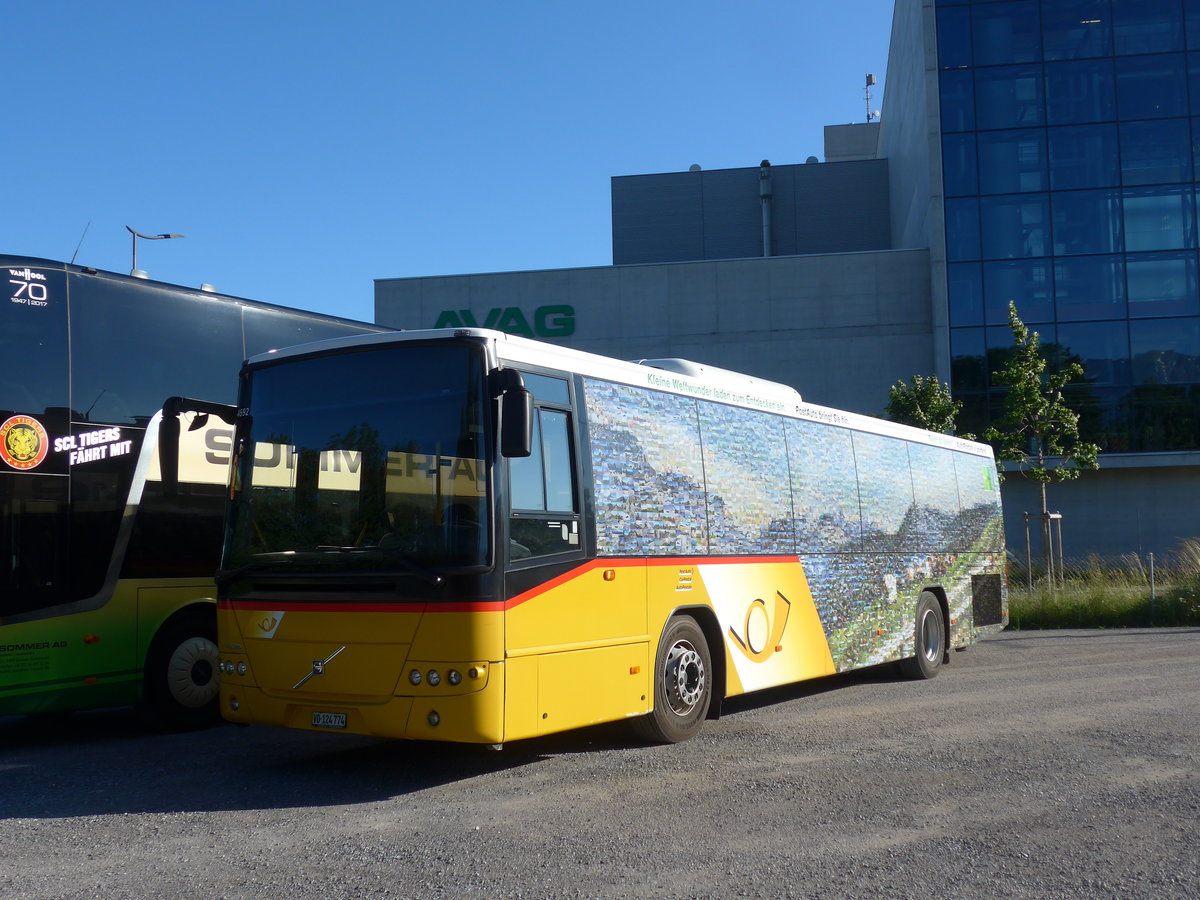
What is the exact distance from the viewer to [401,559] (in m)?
7.36

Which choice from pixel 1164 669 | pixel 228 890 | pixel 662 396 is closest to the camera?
pixel 228 890

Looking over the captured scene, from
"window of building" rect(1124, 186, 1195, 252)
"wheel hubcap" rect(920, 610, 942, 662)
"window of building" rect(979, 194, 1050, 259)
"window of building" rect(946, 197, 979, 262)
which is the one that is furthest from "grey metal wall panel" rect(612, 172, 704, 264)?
"wheel hubcap" rect(920, 610, 942, 662)

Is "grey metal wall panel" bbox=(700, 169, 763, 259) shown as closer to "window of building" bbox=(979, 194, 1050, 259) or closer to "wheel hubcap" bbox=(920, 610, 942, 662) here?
"window of building" bbox=(979, 194, 1050, 259)

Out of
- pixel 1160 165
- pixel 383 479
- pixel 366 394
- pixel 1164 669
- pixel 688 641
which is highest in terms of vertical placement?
pixel 1160 165

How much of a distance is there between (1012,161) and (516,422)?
102 feet

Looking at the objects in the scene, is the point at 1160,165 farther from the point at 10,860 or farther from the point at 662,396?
the point at 10,860

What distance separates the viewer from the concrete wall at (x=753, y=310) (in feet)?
119

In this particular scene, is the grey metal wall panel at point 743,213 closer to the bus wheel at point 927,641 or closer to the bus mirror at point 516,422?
the bus wheel at point 927,641

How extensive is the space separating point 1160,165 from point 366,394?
32.1 metres

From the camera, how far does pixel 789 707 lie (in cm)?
1120

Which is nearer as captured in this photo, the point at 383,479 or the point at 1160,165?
the point at 383,479

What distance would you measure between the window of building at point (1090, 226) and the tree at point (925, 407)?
9.34 meters

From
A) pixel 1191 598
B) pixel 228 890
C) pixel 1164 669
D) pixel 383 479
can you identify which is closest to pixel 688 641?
pixel 383 479

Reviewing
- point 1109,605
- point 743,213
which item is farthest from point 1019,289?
point 1109,605
